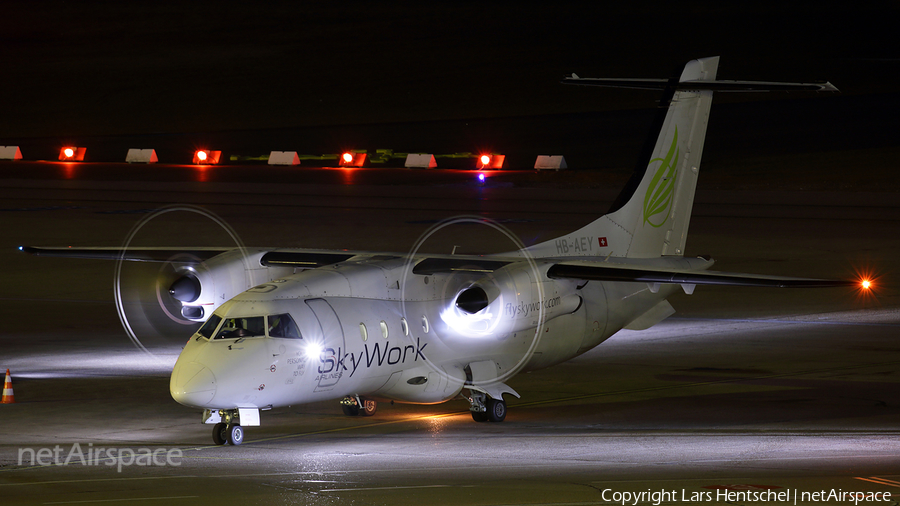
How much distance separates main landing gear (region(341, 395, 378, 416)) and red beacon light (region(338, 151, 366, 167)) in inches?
1635

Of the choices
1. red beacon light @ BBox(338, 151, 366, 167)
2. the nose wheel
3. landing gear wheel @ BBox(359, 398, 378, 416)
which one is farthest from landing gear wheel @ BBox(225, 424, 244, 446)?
red beacon light @ BBox(338, 151, 366, 167)

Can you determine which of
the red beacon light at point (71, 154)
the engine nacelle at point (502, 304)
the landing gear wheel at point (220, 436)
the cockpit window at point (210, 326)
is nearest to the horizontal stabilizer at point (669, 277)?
the engine nacelle at point (502, 304)

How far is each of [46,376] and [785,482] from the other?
13.0 metres

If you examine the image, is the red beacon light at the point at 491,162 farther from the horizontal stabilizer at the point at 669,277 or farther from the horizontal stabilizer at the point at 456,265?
the horizontal stabilizer at the point at 669,277

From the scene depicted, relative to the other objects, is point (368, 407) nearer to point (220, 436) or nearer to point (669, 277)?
point (220, 436)

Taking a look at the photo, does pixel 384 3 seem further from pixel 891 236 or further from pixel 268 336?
pixel 268 336

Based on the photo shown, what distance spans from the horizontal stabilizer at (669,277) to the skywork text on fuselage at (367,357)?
2.42 metres

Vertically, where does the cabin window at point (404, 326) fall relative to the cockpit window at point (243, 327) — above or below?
above

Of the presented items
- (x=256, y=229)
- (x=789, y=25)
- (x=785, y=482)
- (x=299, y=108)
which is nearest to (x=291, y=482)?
(x=785, y=482)

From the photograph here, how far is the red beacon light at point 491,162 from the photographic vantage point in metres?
55.6

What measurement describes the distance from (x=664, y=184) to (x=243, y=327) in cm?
980

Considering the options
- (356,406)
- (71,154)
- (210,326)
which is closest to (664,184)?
(356,406)

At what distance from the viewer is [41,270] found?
109 ft

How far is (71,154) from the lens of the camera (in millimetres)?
63469
